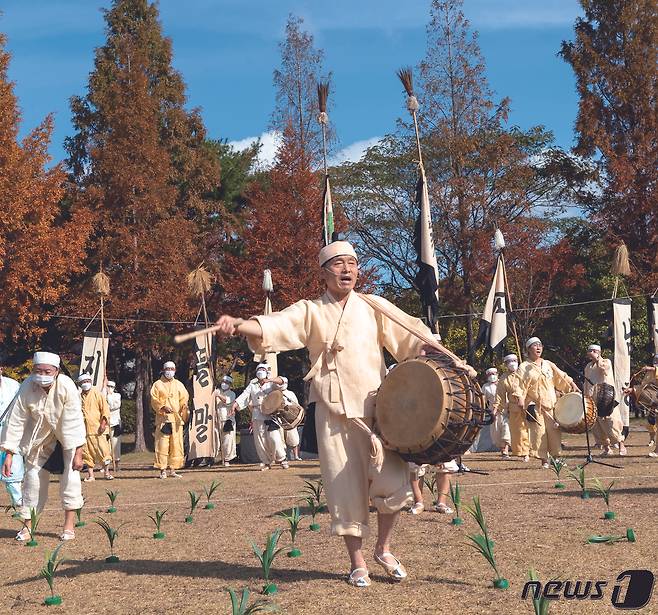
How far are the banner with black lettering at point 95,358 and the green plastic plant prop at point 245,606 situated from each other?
47.7 feet

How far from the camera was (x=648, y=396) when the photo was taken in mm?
14781

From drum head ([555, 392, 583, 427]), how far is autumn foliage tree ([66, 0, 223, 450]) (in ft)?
48.4

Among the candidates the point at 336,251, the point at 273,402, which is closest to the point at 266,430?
the point at 273,402

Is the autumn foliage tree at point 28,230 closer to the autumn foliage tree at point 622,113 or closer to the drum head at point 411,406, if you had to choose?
the autumn foliage tree at point 622,113

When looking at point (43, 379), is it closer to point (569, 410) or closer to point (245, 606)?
point (245, 606)

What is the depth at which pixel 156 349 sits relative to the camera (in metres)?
29.9

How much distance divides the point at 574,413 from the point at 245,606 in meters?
8.92

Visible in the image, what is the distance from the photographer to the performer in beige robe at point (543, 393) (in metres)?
13.7

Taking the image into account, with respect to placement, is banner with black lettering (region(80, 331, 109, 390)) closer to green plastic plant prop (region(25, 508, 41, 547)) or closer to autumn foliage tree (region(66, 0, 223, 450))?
autumn foliage tree (region(66, 0, 223, 450))

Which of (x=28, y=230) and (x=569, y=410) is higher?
(x=28, y=230)

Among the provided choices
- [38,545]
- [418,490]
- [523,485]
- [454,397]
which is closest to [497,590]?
[454,397]

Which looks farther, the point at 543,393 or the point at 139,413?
the point at 139,413

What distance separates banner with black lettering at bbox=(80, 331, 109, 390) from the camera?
62.5 ft

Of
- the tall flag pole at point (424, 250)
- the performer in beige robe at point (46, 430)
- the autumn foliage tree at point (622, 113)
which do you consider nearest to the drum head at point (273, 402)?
the tall flag pole at point (424, 250)
